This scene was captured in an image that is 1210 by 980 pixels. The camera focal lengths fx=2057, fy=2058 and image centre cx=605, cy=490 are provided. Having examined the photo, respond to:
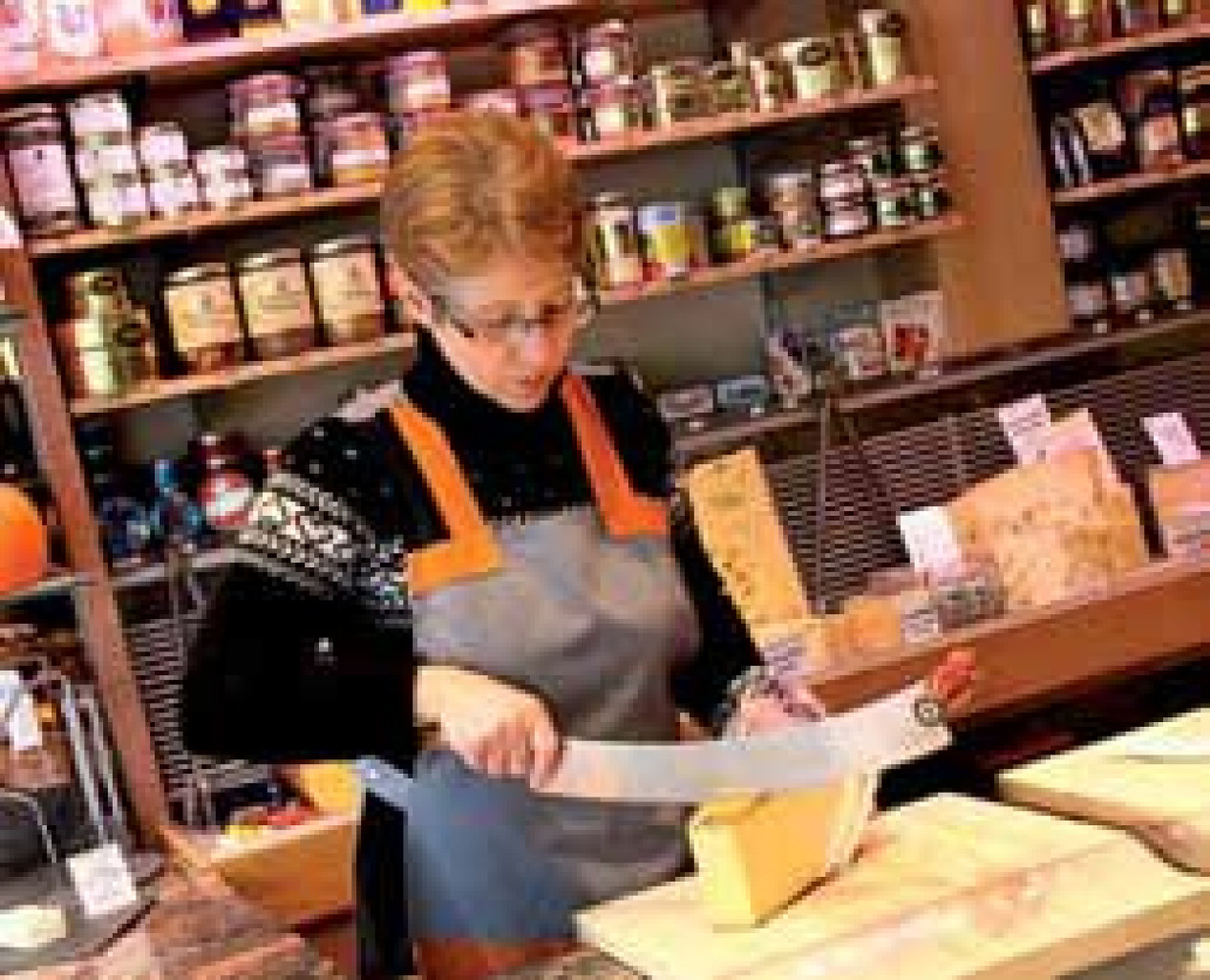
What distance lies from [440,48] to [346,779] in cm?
142

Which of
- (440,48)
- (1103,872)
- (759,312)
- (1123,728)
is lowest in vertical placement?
(1123,728)

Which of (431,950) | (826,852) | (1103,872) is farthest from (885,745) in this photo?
(431,950)

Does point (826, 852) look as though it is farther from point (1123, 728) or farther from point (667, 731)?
point (1123, 728)

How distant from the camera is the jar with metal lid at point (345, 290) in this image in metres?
3.37

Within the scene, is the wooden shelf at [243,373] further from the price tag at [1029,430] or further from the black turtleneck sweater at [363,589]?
the black turtleneck sweater at [363,589]

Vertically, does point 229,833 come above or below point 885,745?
below

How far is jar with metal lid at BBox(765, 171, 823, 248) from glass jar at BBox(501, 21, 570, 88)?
0.44 m

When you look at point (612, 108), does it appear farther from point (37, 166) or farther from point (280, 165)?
point (37, 166)

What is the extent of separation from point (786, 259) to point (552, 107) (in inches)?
19.5

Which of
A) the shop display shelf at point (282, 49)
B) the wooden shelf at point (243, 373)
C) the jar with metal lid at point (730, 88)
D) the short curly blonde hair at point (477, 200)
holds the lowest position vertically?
the wooden shelf at point (243, 373)

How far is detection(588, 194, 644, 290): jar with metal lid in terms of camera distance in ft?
11.6

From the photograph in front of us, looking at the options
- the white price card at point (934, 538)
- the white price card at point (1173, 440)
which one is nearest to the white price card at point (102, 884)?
the white price card at point (934, 538)

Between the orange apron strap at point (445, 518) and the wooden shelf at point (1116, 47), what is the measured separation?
7.93 feet

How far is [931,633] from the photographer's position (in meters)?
3.23
